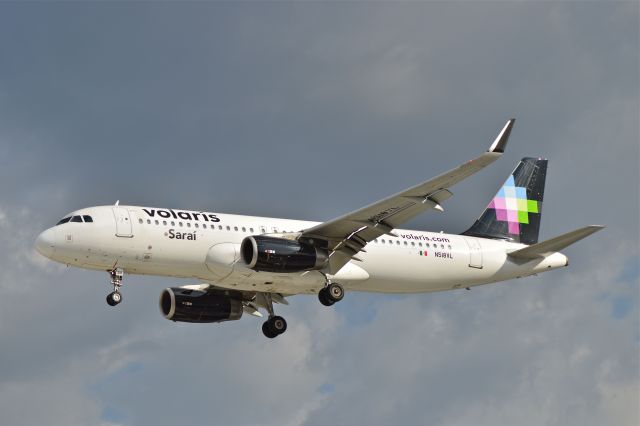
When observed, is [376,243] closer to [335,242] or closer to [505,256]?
[335,242]

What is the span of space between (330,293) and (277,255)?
3933mm

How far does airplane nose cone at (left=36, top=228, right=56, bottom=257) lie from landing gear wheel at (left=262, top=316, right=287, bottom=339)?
1251 centimetres

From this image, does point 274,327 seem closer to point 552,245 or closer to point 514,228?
point 552,245

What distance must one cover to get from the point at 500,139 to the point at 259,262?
1252 centimetres

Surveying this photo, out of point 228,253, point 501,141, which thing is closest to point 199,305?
point 228,253

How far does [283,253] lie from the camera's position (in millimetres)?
51062

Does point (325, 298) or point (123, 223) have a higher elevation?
point (123, 223)

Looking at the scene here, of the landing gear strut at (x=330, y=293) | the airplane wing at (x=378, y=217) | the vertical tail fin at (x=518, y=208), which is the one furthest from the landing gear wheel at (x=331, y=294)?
the vertical tail fin at (x=518, y=208)

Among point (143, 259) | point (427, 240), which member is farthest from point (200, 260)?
point (427, 240)

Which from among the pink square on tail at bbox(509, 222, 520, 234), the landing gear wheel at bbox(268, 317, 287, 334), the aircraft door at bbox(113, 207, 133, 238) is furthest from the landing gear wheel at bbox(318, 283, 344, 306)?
the pink square on tail at bbox(509, 222, 520, 234)

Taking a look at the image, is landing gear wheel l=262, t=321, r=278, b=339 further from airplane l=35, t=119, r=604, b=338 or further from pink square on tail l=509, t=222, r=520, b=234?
pink square on tail l=509, t=222, r=520, b=234

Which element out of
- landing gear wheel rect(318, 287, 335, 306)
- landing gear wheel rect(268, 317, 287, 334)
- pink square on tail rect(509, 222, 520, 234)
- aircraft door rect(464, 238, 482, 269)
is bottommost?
landing gear wheel rect(318, 287, 335, 306)

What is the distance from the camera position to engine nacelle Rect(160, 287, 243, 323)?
5766 cm

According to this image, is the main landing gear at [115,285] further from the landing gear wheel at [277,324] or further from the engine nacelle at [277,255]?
the landing gear wheel at [277,324]
